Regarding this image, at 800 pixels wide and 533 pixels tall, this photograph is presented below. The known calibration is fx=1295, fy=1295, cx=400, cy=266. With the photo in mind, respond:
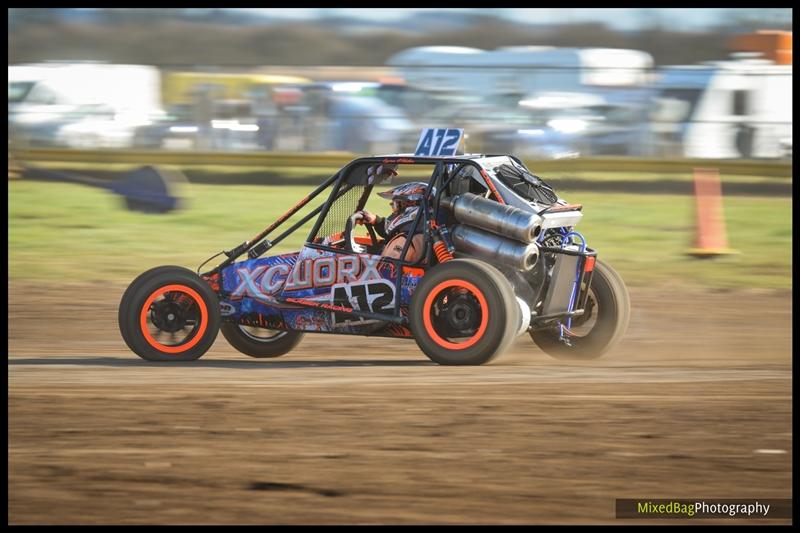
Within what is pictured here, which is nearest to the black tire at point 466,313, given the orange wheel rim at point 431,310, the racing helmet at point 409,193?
the orange wheel rim at point 431,310

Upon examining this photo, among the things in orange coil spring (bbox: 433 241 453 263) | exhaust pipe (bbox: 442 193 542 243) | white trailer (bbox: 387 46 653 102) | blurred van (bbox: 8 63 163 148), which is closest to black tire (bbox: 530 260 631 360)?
exhaust pipe (bbox: 442 193 542 243)

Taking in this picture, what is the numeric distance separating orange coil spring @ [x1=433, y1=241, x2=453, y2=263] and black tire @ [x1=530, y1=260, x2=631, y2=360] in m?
1.04

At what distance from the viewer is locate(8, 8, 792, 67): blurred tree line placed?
89.4 ft

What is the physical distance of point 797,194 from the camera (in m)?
19.1

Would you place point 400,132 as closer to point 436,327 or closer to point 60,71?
point 60,71

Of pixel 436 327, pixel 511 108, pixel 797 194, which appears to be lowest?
pixel 436 327

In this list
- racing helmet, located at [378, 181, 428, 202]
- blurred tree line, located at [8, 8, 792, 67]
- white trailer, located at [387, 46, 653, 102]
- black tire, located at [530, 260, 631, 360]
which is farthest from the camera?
blurred tree line, located at [8, 8, 792, 67]

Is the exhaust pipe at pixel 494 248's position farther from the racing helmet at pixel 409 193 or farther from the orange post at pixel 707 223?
the orange post at pixel 707 223

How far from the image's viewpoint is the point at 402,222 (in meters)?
8.93

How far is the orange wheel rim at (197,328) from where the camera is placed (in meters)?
9.02

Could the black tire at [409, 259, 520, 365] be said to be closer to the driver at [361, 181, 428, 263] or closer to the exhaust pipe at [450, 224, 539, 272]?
the exhaust pipe at [450, 224, 539, 272]

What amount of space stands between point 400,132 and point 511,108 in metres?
1.79

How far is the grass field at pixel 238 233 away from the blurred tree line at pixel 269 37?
7867 millimetres

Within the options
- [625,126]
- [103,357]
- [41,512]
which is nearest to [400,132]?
[625,126]
